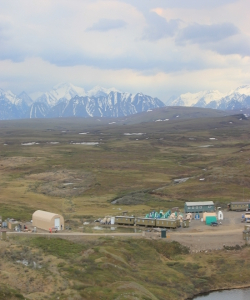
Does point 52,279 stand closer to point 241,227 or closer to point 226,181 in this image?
point 241,227

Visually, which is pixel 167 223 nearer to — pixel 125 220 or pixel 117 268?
pixel 125 220

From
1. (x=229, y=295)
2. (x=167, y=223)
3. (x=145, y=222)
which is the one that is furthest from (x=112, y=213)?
(x=229, y=295)

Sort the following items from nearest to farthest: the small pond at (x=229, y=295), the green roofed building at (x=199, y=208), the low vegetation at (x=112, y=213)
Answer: the low vegetation at (x=112, y=213) < the small pond at (x=229, y=295) < the green roofed building at (x=199, y=208)

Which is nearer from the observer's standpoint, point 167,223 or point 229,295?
point 229,295

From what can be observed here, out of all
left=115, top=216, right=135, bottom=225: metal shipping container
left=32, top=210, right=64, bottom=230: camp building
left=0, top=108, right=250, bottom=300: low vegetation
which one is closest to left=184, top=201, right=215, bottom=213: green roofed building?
left=0, top=108, right=250, bottom=300: low vegetation

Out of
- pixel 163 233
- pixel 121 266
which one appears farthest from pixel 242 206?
pixel 121 266

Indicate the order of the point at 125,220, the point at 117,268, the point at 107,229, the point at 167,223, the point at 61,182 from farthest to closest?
1. the point at 61,182
2. the point at 125,220
3. the point at 167,223
4. the point at 107,229
5. the point at 117,268

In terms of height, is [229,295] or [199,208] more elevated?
[199,208]

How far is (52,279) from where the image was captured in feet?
137

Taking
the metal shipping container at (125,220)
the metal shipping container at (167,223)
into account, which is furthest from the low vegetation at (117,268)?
the metal shipping container at (125,220)

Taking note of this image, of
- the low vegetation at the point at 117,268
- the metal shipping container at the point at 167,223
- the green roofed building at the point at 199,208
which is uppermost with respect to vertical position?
the green roofed building at the point at 199,208

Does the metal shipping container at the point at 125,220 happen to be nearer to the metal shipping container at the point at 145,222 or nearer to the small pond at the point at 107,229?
the metal shipping container at the point at 145,222

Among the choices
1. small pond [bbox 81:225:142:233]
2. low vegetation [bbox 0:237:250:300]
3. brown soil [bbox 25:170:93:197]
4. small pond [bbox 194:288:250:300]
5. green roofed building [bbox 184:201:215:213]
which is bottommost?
small pond [bbox 194:288:250:300]

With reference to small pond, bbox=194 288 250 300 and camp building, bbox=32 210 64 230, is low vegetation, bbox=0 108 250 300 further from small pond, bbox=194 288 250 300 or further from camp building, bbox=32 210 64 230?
camp building, bbox=32 210 64 230
